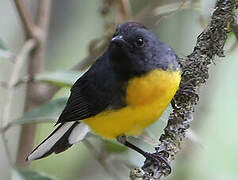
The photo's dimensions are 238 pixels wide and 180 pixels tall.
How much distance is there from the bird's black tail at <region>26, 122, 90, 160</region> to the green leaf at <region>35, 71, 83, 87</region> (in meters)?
0.35

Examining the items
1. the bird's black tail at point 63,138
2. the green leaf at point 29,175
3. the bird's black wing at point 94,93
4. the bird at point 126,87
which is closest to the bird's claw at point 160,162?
the bird at point 126,87

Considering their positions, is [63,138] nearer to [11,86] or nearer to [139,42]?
[11,86]

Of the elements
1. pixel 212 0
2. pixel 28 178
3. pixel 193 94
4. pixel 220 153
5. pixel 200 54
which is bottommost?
→ pixel 220 153

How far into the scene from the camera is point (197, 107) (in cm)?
409

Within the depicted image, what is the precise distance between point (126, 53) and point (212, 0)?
549 mm

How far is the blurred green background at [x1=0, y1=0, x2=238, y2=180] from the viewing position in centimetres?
402

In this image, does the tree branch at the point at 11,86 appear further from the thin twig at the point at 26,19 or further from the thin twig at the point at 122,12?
the thin twig at the point at 122,12

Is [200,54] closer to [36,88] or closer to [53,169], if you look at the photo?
[36,88]

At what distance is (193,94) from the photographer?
272cm

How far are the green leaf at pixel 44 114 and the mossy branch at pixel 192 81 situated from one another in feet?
1.93

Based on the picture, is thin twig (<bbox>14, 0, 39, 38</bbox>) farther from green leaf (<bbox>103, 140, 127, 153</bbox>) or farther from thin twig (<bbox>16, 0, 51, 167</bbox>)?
green leaf (<bbox>103, 140, 127, 153</bbox>)

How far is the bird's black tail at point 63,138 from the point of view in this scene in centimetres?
326

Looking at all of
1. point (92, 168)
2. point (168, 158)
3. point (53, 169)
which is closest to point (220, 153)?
point (92, 168)

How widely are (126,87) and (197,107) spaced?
4.10ft
